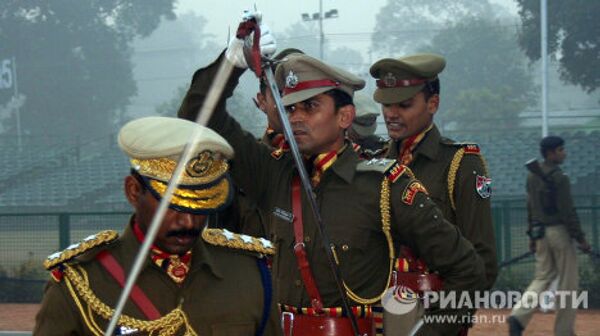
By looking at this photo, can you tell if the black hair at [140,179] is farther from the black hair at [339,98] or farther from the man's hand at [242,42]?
the black hair at [339,98]

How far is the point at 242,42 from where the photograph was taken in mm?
4109

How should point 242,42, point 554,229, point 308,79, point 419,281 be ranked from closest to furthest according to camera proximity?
point 242,42 < point 308,79 < point 419,281 < point 554,229

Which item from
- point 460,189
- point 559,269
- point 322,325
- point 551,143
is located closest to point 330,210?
point 322,325

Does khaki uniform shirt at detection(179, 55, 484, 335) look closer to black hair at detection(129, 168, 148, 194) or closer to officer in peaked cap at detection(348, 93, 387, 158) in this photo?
black hair at detection(129, 168, 148, 194)

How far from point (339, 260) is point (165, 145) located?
5.15 feet

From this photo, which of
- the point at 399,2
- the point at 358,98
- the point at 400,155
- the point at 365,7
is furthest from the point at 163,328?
the point at 399,2

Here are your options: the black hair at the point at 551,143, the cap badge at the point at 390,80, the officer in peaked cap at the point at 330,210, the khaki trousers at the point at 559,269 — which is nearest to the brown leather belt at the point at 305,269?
the officer in peaked cap at the point at 330,210

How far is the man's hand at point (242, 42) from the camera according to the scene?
404 centimetres

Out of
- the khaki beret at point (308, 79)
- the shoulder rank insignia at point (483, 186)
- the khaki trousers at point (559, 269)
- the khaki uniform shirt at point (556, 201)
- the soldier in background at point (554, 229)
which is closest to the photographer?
the khaki beret at point (308, 79)

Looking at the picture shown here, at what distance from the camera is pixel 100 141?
44.0 metres

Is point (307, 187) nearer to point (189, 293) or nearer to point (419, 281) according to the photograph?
point (419, 281)

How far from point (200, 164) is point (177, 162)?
0.07m

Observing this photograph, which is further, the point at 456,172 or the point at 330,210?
the point at 456,172

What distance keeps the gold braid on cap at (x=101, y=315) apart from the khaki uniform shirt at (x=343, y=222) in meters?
1.45
